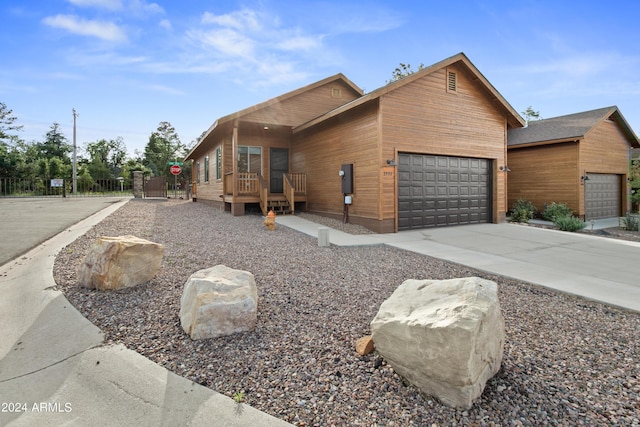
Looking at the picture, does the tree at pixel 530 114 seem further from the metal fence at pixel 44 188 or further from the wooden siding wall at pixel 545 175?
the metal fence at pixel 44 188

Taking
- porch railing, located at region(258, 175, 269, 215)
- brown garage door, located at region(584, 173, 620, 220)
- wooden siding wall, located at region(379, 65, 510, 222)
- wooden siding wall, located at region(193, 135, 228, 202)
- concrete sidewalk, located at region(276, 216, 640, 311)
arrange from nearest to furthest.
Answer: concrete sidewalk, located at region(276, 216, 640, 311)
wooden siding wall, located at region(379, 65, 510, 222)
porch railing, located at region(258, 175, 269, 215)
brown garage door, located at region(584, 173, 620, 220)
wooden siding wall, located at region(193, 135, 228, 202)

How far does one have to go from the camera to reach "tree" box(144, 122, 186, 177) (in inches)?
1714

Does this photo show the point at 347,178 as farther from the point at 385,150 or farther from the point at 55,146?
the point at 55,146

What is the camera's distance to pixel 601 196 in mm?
14133

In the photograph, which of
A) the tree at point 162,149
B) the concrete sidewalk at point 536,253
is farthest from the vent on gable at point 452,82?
the tree at point 162,149

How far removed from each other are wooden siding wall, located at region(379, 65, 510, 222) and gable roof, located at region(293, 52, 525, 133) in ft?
0.62

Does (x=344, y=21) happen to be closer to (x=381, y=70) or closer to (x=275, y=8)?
(x=275, y=8)

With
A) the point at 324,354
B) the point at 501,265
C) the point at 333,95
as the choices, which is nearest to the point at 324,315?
the point at 324,354

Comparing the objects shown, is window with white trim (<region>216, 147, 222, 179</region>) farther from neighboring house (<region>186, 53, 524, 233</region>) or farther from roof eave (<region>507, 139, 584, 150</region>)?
roof eave (<region>507, 139, 584, 150</region>)

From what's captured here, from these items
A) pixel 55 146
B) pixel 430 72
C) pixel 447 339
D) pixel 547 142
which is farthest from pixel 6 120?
pixel 447 339

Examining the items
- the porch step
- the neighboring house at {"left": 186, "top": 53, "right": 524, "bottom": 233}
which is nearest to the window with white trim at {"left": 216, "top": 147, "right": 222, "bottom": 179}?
the neighboring house at {"left": 186, "top": 53, "right": 524, "bottom": 233}

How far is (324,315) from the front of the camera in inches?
131

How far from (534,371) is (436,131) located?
873 cm

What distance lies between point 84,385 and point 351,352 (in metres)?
1.90
